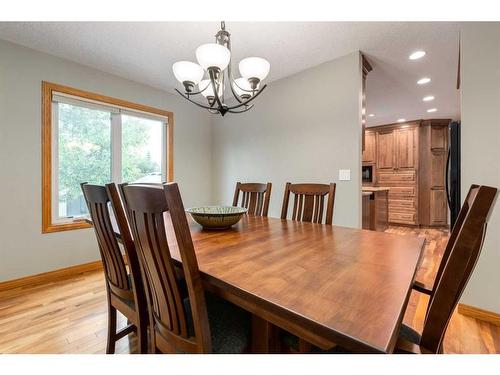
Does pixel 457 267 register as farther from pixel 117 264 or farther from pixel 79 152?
pixel 79 152

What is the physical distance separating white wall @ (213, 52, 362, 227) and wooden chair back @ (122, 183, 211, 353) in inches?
84.5

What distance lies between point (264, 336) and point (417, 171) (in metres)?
5.75

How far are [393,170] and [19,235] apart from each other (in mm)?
6394

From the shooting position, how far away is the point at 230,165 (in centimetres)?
399

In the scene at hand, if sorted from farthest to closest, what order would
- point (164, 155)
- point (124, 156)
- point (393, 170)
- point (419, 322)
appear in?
point (393, 170)
point (164, 155)
point (124, 156)
point (419, 322)

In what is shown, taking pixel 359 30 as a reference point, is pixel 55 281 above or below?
below

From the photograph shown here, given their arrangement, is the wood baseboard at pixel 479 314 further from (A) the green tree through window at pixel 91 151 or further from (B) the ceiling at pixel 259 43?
(A) the green tree through window at pixel 91 151

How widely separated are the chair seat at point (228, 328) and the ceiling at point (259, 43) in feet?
6.85

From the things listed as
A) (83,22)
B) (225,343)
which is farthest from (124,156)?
(225,343)

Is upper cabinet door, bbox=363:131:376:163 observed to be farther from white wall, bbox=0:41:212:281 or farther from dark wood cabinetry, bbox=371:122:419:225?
white wall, bbox=0:41:212:281

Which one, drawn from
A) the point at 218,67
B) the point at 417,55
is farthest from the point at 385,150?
the point at 218,67

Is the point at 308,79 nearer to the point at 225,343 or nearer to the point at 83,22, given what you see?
the point at 83,22

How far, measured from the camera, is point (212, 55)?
152 cm

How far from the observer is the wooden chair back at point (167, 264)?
29.5 inches
